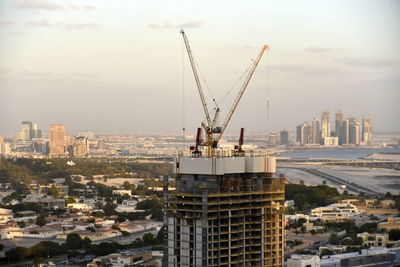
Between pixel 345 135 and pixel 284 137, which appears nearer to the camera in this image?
pixel 284 137

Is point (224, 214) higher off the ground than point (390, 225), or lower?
higher

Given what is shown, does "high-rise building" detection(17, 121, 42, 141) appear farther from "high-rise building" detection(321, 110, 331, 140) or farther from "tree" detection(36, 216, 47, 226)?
"tree" detection(36, 216, 47, 226)

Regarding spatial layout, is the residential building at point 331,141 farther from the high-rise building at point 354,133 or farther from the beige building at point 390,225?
the beige building at point 390,225

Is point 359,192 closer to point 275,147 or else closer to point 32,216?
point 32,216

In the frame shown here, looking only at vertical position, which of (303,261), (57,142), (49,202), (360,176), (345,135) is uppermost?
(345,135)

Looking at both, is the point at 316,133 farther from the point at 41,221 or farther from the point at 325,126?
the point at 41,221

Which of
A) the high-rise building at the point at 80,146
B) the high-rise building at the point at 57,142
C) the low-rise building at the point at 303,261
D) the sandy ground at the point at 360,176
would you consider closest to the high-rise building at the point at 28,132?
the high-rise building at the point at 57,142

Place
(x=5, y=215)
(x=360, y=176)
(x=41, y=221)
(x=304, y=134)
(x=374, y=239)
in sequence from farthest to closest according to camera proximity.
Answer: (x=304, y=134) → (x=360, y=176) → (x=5, y=215) → (x=41, y=221) → (x=374, y=239)

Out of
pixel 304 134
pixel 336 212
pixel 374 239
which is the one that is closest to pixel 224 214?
pixel 374 239
